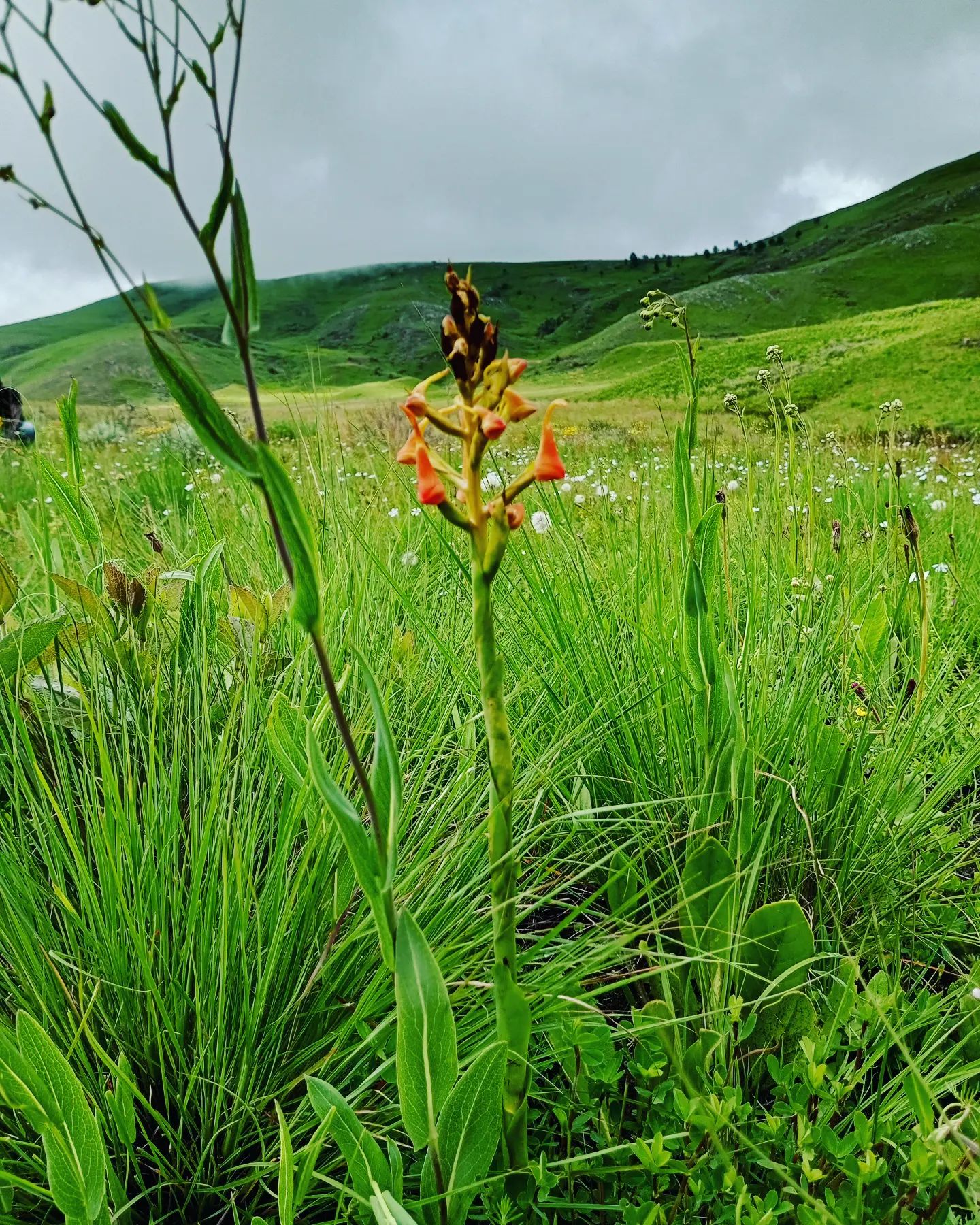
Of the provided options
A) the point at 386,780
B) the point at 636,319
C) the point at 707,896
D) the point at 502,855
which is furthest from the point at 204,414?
the point at 636,319

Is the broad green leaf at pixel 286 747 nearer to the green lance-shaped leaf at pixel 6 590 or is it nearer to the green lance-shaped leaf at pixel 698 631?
the green lance-shaped leaf at pixel 698 631

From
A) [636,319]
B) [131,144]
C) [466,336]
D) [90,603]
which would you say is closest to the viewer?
[131,144]

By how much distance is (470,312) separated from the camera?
0.60 m

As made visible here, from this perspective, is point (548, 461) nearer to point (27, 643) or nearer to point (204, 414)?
point (204, 414)

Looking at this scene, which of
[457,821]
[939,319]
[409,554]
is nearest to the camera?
[457,821]

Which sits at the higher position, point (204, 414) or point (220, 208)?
point (220, 208)

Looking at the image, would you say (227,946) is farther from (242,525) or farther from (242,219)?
(242,525)

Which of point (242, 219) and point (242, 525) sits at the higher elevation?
point (242, 219)

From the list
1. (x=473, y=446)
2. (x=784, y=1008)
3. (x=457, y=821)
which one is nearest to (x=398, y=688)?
(x=457, y=821)

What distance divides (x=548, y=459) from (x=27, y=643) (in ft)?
3.36

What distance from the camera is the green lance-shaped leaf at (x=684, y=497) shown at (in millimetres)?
1053

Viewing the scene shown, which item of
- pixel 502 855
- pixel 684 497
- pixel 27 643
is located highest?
pixel 684 497

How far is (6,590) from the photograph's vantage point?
1409mm

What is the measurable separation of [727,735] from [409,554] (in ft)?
3.62
